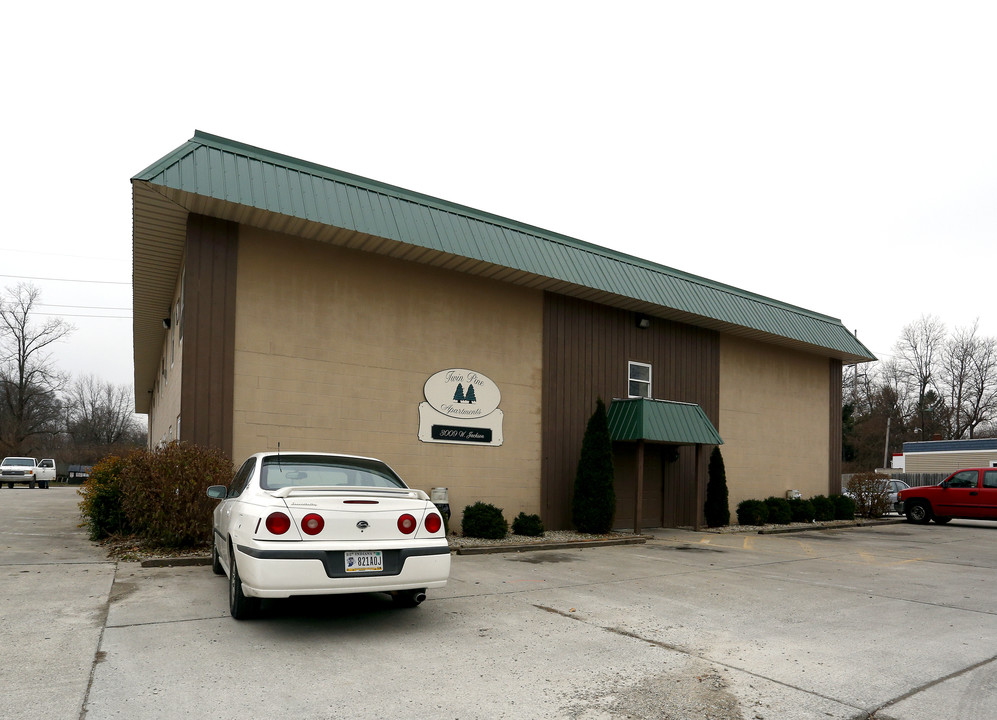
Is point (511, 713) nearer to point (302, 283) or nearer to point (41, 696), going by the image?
point (41, 696)

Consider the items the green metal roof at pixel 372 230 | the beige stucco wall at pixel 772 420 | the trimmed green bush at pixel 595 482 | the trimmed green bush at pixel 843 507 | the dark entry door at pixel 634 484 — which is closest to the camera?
the green metal roof at pixel 372 230

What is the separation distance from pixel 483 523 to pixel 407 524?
7.16 meters

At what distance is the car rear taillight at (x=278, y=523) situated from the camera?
596 cm

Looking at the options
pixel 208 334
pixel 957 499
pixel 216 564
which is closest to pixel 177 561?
pixel 216 564

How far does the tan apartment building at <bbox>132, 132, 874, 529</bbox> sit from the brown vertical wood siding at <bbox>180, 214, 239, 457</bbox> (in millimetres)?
31

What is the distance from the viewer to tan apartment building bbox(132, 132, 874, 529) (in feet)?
38.4

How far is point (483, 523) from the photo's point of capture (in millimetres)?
13383

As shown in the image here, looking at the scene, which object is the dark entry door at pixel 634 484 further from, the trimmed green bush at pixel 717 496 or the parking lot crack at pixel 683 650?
the parking lot crack at pixel 683 650

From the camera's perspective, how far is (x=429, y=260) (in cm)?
1381

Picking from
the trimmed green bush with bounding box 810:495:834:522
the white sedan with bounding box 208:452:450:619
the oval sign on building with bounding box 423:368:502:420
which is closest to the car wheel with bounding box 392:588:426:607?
the white sedan with bounding box 208:452:450:619

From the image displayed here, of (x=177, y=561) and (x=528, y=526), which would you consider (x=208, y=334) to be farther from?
(x=528, y=526)

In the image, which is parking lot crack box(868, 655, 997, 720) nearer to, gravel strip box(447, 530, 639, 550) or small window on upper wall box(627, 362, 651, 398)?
gravel strip box(447, 530, 639, 550)

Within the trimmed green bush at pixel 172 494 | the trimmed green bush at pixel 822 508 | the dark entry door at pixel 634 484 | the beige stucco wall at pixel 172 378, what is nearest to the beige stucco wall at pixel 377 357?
the trimmed green bush at pixel 172 494

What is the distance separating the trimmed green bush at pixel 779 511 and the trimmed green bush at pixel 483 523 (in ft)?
32.1
